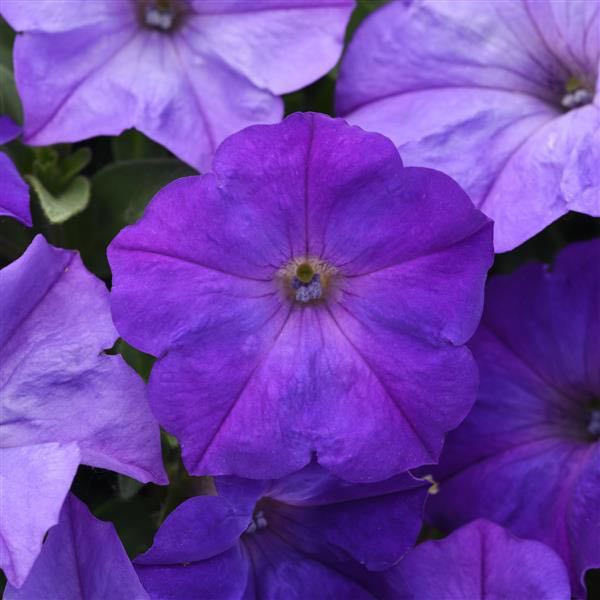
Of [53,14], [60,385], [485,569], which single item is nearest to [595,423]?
[485,569]

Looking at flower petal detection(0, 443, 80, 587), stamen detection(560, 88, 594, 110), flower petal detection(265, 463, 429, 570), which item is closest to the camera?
flower petal detection(0, 443, 80, 587)

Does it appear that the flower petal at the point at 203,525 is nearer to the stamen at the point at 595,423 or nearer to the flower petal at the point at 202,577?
the flower petal at the point at 202,577

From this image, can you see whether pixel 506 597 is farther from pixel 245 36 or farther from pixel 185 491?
pixel 245 36

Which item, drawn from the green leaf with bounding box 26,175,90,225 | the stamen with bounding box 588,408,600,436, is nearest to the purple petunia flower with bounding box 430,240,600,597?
the stamen with bounding box 588,408,600,436

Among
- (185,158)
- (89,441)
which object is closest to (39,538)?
(89,441)

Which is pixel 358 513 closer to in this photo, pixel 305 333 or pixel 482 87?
pixel 305 333

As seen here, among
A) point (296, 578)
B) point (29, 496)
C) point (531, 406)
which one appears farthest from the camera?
point (531, 406)

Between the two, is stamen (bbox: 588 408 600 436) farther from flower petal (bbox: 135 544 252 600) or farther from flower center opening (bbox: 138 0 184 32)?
flower center opening (bbox: 138 0 184 32)

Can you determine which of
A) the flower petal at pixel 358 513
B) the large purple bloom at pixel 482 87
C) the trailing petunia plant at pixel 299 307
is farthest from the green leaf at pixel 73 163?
the flower petal at pixel 358 513
